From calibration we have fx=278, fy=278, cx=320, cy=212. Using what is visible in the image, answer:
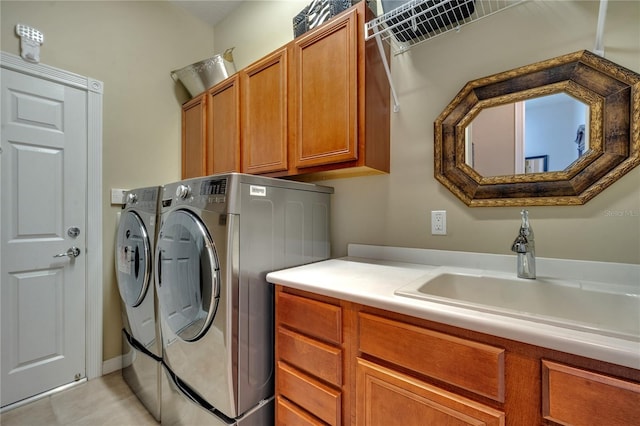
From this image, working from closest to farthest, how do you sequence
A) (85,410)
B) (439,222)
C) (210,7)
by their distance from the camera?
1. (439,222)
2. (85,410)
3. (210,7)

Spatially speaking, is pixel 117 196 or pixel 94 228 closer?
pixel 94 228

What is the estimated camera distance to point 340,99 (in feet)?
4.76

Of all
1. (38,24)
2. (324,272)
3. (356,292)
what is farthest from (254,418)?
(38,24)

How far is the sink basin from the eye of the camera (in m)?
0.82

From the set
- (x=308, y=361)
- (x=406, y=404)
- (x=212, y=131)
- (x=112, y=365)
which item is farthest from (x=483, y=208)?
(x=112, y=365)

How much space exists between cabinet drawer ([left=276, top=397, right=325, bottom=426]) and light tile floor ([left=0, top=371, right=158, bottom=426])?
3.02 feet

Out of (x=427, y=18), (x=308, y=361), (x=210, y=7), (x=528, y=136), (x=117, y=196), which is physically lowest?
(x=308, y=361)

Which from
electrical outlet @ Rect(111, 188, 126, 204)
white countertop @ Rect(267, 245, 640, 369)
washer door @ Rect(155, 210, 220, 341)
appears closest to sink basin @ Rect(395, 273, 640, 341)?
white countertop @ Rect(267, 245, 640, 369)

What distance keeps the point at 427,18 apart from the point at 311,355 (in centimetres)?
161

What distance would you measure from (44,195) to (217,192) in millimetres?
1500

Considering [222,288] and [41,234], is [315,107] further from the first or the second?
[41,234]

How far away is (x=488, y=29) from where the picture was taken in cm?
132

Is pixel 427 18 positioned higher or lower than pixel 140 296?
higher

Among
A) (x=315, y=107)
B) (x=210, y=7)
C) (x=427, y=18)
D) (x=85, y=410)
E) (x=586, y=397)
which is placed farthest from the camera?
(x=210, y=7)
